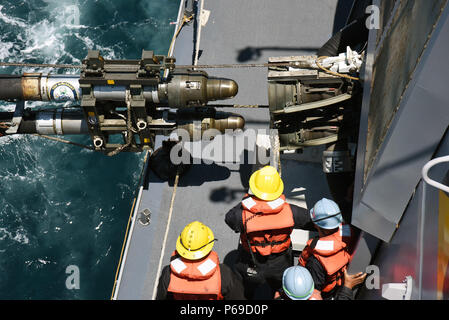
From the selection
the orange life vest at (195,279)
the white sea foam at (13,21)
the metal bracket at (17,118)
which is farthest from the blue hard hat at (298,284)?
the white sea foam at (13,21)

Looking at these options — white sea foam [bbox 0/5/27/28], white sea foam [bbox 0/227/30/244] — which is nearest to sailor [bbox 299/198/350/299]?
white sea foam [bbox 0/227/30/244]

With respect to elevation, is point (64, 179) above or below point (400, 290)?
below

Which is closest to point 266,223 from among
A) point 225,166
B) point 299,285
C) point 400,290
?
point 299,285

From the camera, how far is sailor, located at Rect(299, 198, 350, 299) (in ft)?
21.9

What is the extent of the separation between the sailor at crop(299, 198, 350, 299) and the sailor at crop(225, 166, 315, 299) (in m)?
0.41

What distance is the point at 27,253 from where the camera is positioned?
11523mm

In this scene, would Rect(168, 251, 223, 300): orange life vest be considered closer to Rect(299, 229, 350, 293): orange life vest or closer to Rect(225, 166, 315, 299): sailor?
Rect(225, 166, 315, 299): sailor

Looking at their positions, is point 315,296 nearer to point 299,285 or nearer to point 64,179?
point 299,285

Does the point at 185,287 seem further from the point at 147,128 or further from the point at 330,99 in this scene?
A: the point at 330,99

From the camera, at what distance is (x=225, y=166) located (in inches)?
404

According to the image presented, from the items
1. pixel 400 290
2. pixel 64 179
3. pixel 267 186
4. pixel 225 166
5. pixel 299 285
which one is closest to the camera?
pixel 400 290

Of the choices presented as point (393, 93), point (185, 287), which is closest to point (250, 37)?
point (393, 93)

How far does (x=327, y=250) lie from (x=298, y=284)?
0.81 meters

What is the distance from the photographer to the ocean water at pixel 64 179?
11.3m
